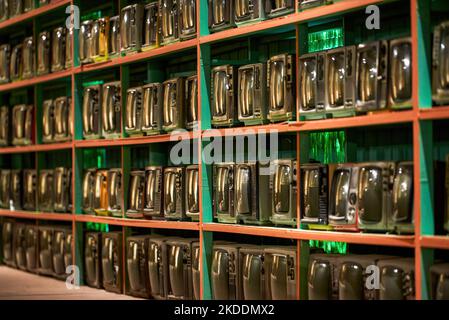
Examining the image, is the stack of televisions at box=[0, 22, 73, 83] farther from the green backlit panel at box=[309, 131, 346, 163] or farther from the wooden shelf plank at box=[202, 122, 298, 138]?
the green backlit panel at box=[309, 131, 346, 163]

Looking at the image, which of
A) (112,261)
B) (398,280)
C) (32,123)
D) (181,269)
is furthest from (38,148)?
(398,280)

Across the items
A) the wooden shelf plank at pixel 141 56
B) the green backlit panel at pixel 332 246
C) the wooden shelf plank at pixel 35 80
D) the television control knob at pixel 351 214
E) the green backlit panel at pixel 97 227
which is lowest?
the green backlit panel at pixel 332 246

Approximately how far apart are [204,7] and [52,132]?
264 cm

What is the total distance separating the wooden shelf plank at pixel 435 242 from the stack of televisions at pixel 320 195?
14 cm

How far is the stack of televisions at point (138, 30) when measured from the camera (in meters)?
6.01

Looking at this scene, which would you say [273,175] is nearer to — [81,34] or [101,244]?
[101,244]

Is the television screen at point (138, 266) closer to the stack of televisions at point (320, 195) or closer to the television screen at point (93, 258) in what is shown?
the television screen at point (93, 258)

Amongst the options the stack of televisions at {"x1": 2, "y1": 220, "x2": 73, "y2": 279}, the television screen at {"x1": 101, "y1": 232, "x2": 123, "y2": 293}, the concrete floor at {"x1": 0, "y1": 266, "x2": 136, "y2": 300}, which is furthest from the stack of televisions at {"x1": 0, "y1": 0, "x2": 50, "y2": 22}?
the concrete floor at {"x1": 0, "y1": 266, "x2": 136, "y2": 300}

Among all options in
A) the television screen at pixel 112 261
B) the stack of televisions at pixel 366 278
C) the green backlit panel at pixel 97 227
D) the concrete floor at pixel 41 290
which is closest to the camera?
the stack of televisions at pixel 366 278

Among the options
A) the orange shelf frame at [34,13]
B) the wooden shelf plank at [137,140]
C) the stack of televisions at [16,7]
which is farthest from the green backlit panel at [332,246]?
the stack of televisions at [16,7]

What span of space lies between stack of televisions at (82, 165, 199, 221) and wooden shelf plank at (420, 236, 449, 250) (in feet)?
6.88

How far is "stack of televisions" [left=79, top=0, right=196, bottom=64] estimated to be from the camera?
6.01 metres

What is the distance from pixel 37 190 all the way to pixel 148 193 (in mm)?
2102
